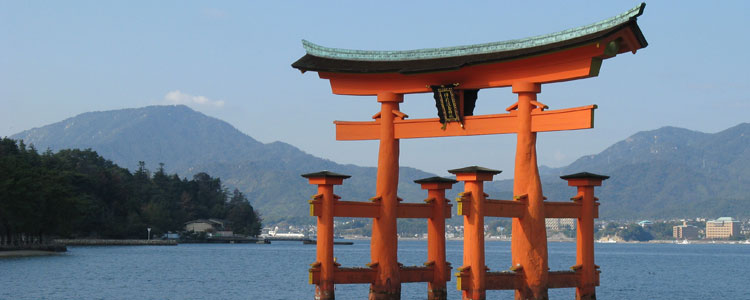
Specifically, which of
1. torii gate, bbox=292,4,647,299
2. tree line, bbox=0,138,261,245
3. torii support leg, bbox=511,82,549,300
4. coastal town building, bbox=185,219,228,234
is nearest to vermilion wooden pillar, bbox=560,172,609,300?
torii gate, bbox=292,4,647,299

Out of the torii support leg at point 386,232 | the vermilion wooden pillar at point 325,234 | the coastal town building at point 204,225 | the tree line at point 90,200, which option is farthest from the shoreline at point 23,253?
the coastal town building at point 204,225

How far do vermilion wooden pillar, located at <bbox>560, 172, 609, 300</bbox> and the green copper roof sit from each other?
441 cm

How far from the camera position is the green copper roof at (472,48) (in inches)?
1017

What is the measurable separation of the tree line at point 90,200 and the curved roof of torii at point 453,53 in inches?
1793

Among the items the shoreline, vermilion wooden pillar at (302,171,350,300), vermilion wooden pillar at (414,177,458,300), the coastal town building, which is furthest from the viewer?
the coastal town building

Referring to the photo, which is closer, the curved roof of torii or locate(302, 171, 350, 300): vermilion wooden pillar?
the curved roof of torii

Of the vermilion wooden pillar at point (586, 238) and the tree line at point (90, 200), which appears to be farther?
the tree line at point (90, 200)

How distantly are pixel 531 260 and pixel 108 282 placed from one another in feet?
111

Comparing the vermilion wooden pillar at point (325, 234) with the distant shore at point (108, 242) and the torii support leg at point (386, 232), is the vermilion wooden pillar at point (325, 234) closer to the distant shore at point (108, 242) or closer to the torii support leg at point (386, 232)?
the torii support leg at point (386, 232)

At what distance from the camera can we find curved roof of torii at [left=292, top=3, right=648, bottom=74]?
1014 inches

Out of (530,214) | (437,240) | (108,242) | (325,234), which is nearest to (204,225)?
(108,242)

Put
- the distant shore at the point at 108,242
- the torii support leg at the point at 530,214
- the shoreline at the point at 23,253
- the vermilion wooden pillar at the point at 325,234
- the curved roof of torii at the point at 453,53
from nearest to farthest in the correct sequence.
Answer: the curved roof of torii at the point at 453,53 < the torii support leg at the point at 530,214 < the vermilion wooden pillar at the point at 325,234 < the shoreline at the point at 23,253 < the distant shore at the point at 108,242

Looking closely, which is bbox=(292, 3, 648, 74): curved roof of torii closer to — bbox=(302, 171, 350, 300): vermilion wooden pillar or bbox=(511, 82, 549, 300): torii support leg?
bbox=(511, 82, 549, 300): torii support leg

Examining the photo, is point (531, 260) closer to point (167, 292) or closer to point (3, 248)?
point (167, 292)
